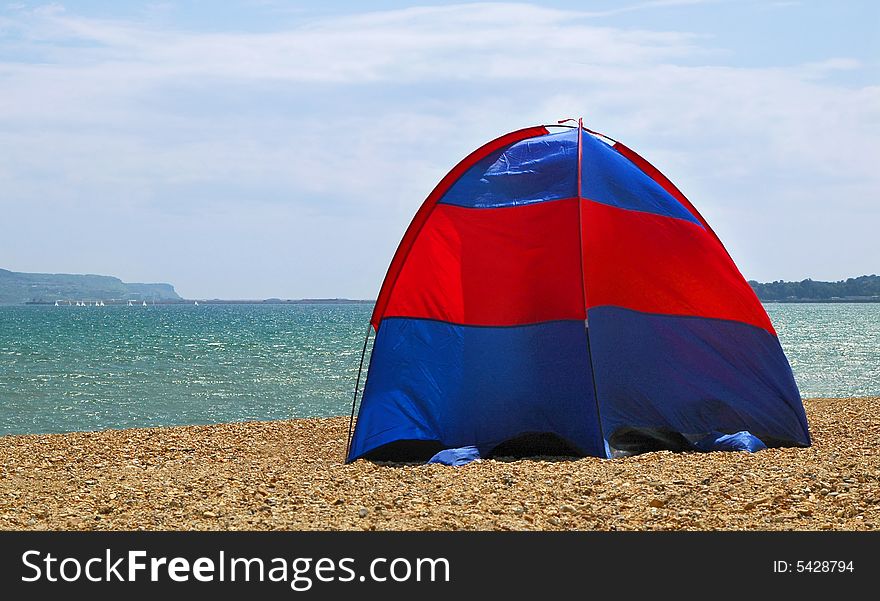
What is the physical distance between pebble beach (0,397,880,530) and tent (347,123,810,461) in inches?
18.9

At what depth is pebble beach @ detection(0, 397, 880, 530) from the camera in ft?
19.9

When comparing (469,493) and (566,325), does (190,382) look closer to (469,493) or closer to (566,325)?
(566,325)

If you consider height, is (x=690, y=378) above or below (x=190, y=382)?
above

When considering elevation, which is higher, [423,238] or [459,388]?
[423,238]

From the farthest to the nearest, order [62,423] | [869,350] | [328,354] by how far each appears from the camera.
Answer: [869,350]
[328,354]
[62,423]

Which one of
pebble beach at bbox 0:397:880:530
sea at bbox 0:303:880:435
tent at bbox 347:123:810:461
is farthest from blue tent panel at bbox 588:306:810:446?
sea at bbox 0:303:880:435

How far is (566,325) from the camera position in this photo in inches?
354

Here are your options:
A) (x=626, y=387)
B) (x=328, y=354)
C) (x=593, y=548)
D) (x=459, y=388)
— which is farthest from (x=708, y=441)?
(x=328, y=354)

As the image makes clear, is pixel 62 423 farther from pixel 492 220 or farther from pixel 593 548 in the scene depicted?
pixel 593 548

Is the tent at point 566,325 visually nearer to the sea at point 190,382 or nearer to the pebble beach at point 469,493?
the pebble beach at point 469,493

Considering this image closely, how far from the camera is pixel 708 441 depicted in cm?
898

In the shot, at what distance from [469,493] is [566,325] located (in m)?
2.60

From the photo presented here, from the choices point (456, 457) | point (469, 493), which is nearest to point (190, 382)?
point (456, 457)

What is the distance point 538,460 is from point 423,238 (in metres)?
2.48
